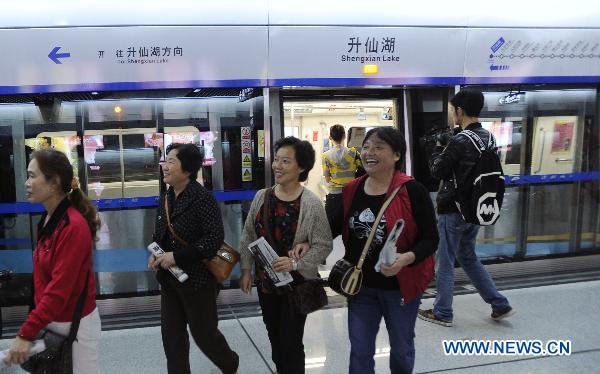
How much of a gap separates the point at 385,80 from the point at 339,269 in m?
2.64

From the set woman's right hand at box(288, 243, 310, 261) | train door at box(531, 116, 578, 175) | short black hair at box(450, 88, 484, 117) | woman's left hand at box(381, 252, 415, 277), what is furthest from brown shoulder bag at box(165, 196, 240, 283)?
train door at box(531, 116, 578, 175)

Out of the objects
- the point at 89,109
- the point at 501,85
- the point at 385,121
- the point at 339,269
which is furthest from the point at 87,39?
the point at 385,121

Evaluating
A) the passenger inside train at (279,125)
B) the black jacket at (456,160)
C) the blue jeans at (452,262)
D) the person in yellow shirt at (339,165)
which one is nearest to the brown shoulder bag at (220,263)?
the passenger inside train at (279,125)

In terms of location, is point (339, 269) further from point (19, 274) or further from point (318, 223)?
point (19, 274)

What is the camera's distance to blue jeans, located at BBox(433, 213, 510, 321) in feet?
12.2

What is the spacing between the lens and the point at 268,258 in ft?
8.09

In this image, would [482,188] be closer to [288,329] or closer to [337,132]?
[288,329]

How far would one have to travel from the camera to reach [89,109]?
4219mm

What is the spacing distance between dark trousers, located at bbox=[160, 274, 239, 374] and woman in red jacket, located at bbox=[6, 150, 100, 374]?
0.58 meters

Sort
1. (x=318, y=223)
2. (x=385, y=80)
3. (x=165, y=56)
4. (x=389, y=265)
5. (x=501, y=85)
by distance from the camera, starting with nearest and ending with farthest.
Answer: (x=389, y=265) → (x=318, y=223) → (x=165, y=56) → (x=385, y=80) → (x=501, y=85)

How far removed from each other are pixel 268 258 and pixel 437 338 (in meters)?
1.84

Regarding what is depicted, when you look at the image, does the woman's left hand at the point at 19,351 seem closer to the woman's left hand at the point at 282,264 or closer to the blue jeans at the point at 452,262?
the woman's left hand at the point at 282,264

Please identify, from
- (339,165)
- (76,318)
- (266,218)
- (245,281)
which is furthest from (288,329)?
(339,165)

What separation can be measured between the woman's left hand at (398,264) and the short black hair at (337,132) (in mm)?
3536
